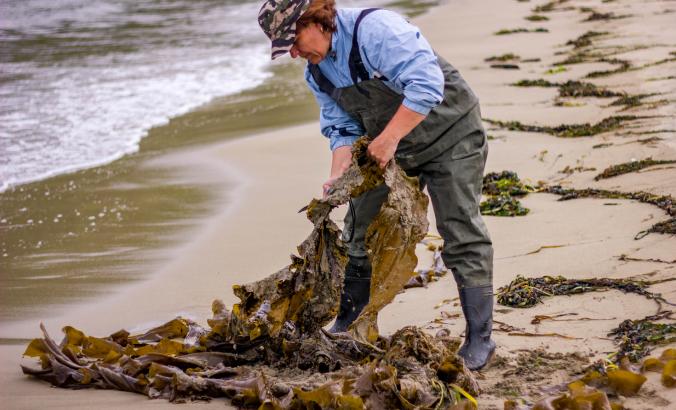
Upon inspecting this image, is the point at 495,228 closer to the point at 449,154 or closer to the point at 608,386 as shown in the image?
the point at 449,154

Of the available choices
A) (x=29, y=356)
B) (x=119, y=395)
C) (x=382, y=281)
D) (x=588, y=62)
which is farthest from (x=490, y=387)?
(x=588, y=62)

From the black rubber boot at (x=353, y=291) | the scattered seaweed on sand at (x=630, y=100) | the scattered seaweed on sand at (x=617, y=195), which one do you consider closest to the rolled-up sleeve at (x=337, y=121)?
the black rubber boot at (x=353, y=291)

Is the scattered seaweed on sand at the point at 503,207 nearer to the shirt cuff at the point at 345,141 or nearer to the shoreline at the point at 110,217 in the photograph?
the shoreline at the point at 110,217

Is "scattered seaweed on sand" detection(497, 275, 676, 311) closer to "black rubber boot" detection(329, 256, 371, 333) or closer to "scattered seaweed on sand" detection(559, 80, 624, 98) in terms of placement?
"black rubber boot" detection(329, 256, 371, 333)

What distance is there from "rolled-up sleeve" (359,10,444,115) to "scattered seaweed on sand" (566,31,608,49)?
960 cm

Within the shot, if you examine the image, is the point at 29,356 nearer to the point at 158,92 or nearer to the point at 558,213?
the point at 558,213

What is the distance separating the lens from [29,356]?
400cm

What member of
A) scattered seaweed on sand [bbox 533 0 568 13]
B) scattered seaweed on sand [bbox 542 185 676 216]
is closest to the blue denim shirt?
scattered seaweed on sand [bbox 542 185 676 216]

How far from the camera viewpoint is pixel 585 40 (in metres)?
12.8

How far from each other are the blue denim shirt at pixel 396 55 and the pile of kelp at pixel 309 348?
34cm

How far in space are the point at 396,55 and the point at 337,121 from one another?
55 cm

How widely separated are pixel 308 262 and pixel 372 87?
0.74 meters

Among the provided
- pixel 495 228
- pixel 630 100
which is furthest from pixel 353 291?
pixel 630 100

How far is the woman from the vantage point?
3377 mm
